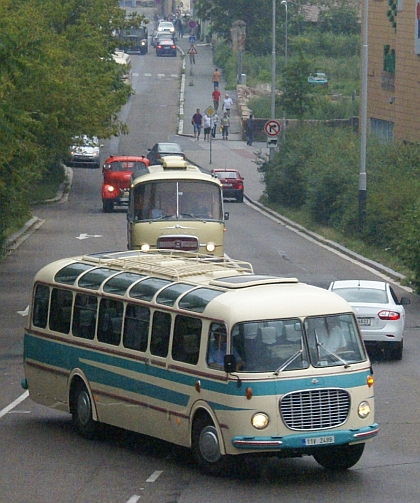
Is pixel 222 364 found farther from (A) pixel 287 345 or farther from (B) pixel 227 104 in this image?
(B) pixel 227 104

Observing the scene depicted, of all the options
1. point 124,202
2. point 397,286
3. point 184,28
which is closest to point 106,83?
point 124,202

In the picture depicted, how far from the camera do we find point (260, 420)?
39.0 feet

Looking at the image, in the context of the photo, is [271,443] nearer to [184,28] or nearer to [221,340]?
[221,340]

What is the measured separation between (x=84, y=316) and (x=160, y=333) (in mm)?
1788

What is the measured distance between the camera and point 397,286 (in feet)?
101

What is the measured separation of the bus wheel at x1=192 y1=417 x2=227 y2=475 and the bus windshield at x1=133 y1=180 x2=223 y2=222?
14.7m

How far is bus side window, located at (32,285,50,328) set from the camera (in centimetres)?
1558

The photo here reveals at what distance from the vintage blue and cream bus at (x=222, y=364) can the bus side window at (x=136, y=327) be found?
0.01 m

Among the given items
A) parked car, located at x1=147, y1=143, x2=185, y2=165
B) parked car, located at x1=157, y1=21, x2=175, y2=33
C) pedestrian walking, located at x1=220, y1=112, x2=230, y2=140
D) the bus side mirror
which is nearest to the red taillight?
the bus side mirror

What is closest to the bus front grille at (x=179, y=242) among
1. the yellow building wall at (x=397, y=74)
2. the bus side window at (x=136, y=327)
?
the bus side window at (x=136, y=327)

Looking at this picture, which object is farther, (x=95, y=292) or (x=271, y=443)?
(x=95, y=292)

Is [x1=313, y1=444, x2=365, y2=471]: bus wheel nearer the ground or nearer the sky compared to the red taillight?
nearer the sky

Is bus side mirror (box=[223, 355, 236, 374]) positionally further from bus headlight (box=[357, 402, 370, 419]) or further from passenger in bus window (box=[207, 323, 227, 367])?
bus headlight (box=[357, 402, 370, 419])

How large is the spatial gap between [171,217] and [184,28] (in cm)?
10832
